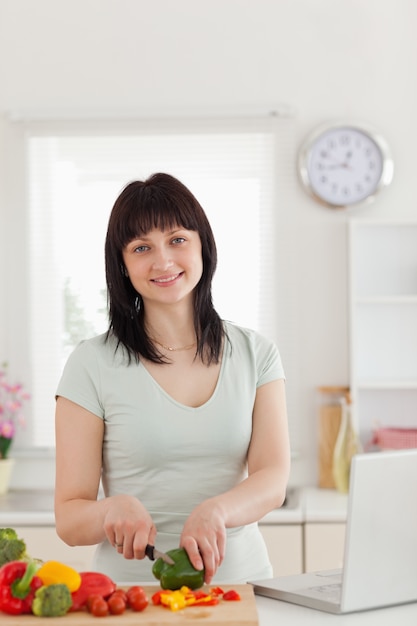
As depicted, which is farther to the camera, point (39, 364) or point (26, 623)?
point (39, 364)

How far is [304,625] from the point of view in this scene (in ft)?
4.72

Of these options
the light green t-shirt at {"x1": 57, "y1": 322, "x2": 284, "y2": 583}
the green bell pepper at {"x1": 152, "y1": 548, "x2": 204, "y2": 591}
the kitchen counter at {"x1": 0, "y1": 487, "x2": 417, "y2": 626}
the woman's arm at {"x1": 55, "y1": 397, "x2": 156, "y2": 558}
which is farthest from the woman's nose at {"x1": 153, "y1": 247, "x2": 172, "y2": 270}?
the kitchen counter at {"x1": 0, "y1": 487, "x2": 417, "y2": 626}

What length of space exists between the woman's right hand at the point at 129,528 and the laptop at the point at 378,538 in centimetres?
27

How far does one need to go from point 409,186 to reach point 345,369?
2.47 ft

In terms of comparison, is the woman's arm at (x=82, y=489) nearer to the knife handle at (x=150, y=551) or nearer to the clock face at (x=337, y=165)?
the knife handle at (x=150, y=551)

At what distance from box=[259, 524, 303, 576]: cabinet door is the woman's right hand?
1506mm

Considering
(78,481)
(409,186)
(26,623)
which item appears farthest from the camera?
(409,186)

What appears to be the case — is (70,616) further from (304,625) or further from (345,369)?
(345,369)

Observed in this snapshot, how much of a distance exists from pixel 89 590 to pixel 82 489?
0.38 m

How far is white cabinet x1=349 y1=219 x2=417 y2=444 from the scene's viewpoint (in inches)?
142

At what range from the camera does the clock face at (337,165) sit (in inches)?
141

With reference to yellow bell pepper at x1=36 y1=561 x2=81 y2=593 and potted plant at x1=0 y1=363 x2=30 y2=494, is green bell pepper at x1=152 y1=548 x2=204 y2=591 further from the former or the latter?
potted plant at x1=0 y1=363 x2=30 y2=494

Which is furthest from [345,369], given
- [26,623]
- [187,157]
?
[26,623]

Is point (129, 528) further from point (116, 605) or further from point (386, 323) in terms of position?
point (386, 323)
